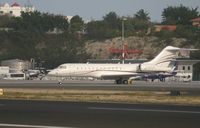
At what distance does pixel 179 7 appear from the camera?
184 meters

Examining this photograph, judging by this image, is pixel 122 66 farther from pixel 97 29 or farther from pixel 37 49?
pixel 97 29

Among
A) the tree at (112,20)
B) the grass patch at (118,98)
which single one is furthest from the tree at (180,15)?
the grass patch at (118,98)

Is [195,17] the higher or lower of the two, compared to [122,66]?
higher

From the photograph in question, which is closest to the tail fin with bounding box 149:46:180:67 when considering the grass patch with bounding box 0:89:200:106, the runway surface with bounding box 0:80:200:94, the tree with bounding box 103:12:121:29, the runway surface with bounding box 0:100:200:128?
the runway surface with bounding box 0:80:200:94

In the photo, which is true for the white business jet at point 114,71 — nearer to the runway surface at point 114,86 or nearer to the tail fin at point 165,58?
the tail fin at point 165,58

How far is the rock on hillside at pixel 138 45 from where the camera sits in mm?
145000

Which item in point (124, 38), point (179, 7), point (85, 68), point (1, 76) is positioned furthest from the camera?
point (179, 7)

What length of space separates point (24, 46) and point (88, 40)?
18.8 metres

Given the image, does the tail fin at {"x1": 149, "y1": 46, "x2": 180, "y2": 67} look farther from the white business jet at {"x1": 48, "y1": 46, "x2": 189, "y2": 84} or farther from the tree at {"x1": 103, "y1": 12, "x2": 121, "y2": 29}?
the tree at {"x1": 103, "y1": 12, "x2": 121, "y2": 29}

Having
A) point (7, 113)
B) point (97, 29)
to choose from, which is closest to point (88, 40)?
point (97, 29)

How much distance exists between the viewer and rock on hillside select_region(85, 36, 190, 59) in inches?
5709

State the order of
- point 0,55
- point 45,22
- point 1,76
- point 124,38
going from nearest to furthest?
point 1,76, point 0,55, point 124,38, point 45,22

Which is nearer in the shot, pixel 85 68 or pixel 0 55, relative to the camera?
pixel 85 68

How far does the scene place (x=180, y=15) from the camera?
7229 inches
